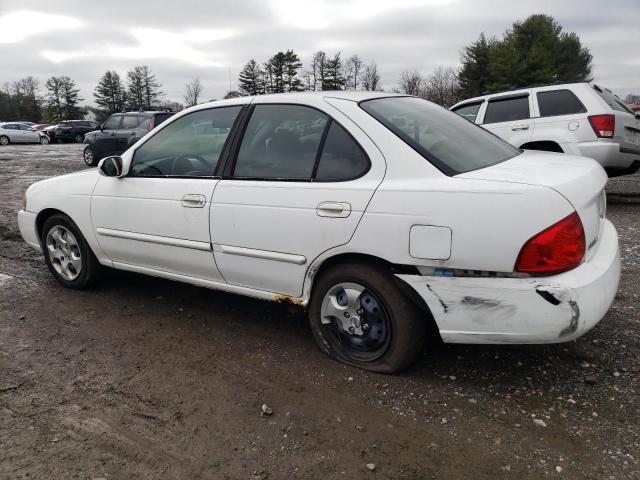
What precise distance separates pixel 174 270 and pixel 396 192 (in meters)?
1.85

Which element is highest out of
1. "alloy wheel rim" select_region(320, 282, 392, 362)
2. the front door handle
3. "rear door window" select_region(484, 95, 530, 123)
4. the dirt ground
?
"rear door window" select_region(484, 95, 530, 123)

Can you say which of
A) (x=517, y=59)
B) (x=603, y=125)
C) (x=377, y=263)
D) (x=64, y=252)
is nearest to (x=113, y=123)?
(x=64, y=252)

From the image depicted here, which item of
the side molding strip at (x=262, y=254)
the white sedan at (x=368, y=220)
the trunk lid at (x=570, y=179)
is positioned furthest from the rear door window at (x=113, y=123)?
the trunk lid at (x=570, y=179)

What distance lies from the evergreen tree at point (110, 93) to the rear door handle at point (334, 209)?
83418 mm

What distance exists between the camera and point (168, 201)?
11.9 feet

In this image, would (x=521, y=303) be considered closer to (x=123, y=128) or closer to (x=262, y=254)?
(x=262, y=254)

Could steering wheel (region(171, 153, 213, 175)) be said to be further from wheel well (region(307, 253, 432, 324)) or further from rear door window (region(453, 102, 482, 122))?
rear door window (region(453, 102, 482, 122))

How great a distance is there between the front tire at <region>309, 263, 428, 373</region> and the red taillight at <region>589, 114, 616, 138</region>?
18.6 ft

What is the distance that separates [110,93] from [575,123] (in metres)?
82.6

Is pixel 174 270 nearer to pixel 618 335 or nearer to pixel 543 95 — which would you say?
pixel 618 335

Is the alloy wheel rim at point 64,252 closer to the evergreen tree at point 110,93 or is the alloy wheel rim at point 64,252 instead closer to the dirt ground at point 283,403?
the dirt ground at point 283,403

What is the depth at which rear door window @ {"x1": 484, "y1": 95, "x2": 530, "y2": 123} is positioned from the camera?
8023 millimetres

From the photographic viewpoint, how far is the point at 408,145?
289 cm

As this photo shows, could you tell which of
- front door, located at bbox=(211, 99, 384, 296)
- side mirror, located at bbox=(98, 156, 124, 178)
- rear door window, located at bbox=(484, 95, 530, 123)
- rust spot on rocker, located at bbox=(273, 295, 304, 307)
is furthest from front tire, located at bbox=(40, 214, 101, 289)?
rear door window, located at bbox=(484, 95, 530, 123)
